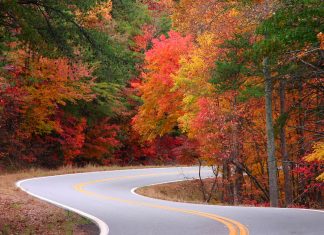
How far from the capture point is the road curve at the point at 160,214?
39.0 feet

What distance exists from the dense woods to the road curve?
2.07 metres

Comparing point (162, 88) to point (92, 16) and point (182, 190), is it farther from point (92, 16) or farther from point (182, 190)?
point (92, 16)

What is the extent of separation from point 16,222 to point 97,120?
2865 centimetres

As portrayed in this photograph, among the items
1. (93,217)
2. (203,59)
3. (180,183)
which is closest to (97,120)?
(180,183)

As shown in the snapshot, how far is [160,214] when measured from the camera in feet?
50.6

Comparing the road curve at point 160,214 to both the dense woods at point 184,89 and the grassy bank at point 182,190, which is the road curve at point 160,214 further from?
the grassy bank at point 182,190

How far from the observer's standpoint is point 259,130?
1119 inches

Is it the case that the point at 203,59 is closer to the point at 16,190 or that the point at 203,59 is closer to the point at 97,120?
the point at 16,190

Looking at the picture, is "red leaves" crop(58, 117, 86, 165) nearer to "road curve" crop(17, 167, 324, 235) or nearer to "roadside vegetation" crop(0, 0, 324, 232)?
"roadside vegetation" crop(0, 0, 324, 232)

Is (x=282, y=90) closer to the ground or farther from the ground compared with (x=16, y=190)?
farther from the ground

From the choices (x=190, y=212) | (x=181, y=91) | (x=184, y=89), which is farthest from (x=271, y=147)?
(x=181, y=91)

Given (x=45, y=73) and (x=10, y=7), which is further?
(x=45, y=73)

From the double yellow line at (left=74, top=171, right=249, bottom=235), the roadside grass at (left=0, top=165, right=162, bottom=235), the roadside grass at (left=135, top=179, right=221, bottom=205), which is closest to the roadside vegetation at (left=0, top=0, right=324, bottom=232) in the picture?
the roadside grass at (left=0, top=165, right=162, bottom=235)

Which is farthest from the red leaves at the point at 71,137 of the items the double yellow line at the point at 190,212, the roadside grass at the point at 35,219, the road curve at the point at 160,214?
the roadside grass at the point at 35,219
